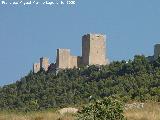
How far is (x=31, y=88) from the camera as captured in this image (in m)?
61.8

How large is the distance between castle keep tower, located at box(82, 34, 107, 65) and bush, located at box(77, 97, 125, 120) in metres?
67.0

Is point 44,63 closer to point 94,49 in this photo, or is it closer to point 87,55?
point 87,55

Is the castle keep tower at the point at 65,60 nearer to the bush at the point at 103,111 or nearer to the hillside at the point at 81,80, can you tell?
the hillside at the point at 81,80

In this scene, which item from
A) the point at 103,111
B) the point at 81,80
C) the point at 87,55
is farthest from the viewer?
the point at 87,55

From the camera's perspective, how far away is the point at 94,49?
78562 mm

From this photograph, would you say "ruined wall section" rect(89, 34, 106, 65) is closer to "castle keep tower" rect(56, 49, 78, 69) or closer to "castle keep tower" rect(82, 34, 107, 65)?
"castle keep tower" rect(82, 34, 107, 65)

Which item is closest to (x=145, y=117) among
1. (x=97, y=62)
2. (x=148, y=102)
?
(x=148, y=102)

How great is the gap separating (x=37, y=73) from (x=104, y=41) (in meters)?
9.63

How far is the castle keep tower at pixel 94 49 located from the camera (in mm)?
77688

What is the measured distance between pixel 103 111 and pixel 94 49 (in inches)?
2714

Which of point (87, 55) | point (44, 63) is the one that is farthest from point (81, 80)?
point (44, 63)

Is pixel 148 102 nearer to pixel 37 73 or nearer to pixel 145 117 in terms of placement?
pixel 145 117

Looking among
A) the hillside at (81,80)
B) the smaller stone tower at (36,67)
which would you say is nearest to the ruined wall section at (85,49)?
the hillside at (81,80)

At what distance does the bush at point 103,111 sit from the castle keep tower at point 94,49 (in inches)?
2637
